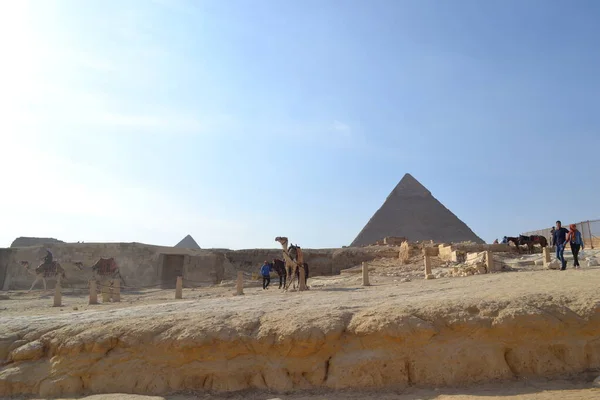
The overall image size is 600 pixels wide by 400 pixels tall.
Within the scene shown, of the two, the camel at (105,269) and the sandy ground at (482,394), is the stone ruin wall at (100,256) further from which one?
the sandy ground at (482,394)

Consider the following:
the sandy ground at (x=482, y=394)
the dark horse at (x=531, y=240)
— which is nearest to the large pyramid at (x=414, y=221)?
the dark horse at (x=531, y=240)

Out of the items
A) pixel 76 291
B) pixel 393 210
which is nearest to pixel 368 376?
pixel 76 291

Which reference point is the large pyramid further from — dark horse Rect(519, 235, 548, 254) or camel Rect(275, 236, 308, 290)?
camel Rect(275, 236, 308, 290)

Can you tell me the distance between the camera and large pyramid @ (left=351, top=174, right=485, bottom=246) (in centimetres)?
4086

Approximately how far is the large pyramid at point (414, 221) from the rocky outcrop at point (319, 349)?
3514cm

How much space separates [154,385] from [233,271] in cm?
1712

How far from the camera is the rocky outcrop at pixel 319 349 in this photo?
4.80 m

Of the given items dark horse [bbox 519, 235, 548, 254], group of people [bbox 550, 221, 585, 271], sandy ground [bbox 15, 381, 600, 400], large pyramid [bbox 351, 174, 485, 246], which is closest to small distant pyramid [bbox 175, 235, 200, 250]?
large pyramid [bbox 351, 174, 485, 246]

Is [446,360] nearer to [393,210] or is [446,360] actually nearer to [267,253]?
[267,253]

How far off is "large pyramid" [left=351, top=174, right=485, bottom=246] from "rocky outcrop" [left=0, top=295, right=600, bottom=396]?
35136 millimetres

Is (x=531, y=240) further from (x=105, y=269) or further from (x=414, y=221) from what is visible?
(x=414, y=221)

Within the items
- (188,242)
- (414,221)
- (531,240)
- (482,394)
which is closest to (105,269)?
(482,394)

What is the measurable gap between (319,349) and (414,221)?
126 ft

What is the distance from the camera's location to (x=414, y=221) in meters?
42.1
